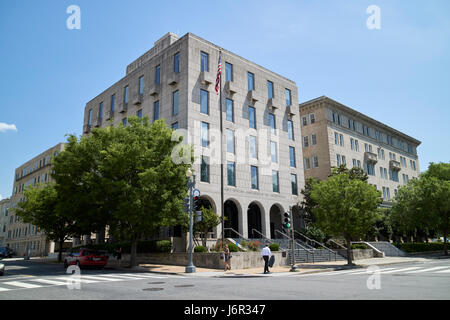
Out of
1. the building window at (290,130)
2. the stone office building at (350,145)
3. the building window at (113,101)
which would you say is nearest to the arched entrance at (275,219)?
the building window at (290,130)

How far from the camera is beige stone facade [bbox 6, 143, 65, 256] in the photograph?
5885cm

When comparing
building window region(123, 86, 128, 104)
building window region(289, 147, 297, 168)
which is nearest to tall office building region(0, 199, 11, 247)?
building window region(123, 86, 128, 104)

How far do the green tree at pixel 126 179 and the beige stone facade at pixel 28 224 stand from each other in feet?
A: 122

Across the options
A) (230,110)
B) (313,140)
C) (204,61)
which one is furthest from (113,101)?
(313,140)

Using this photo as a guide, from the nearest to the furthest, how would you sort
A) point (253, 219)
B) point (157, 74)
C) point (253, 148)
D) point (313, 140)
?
point (253, 148) < point (253, 219) < point (157, 74) < point (313, 140)

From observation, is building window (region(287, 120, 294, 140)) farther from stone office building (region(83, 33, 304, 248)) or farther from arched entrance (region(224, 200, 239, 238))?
arched entrance (region(224, 200, 239, 238))

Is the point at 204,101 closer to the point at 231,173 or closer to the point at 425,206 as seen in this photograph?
the point at 231,173

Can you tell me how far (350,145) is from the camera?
1992 inches

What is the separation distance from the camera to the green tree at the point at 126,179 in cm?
2100

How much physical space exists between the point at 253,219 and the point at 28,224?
50.2 meters

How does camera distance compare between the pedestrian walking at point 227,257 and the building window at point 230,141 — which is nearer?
the pedestrian walking at point 227,257

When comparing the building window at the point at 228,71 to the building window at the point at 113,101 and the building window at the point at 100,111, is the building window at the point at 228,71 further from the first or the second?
the building window at the point at 100,111

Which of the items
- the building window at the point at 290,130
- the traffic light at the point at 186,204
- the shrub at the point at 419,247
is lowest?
the shrub at the point at 419,247
